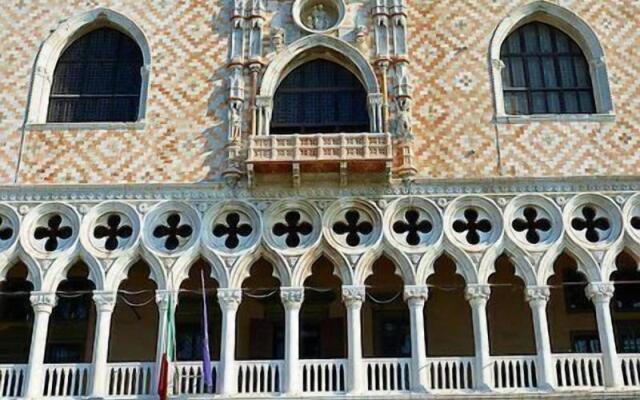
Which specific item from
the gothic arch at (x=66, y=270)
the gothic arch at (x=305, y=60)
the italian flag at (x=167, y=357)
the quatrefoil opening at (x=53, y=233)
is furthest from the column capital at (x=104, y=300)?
the gothic arch at (x=305, y=60)

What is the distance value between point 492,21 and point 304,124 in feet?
14.7

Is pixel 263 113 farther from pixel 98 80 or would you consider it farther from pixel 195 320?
pixel 195 320

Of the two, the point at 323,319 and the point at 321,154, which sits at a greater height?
the point at 321,154

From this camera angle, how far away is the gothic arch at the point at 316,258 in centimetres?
1531

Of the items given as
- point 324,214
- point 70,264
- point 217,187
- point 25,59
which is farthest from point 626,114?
point 25,59

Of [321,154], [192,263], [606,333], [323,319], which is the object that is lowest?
[606,333]

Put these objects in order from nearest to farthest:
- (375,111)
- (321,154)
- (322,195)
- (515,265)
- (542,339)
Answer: (542,339) → (515,265) → (321,154) → (322,195) → (375,111)

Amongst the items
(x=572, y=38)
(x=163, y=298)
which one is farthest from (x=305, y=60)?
(x=163, y=298)

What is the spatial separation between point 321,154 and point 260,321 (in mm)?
4169

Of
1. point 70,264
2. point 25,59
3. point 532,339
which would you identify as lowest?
point 532,339

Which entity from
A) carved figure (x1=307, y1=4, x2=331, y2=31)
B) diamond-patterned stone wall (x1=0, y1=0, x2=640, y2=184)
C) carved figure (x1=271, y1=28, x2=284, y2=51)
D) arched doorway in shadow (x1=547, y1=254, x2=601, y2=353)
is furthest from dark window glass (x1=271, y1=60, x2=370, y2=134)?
arched doorway in shadow (x1=547, y1=254, x2=601, y2=353)

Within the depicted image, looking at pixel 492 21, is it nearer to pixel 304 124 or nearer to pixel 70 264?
pixel 304 124

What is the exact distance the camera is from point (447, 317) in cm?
1723

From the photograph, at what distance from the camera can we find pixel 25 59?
1741 cm
